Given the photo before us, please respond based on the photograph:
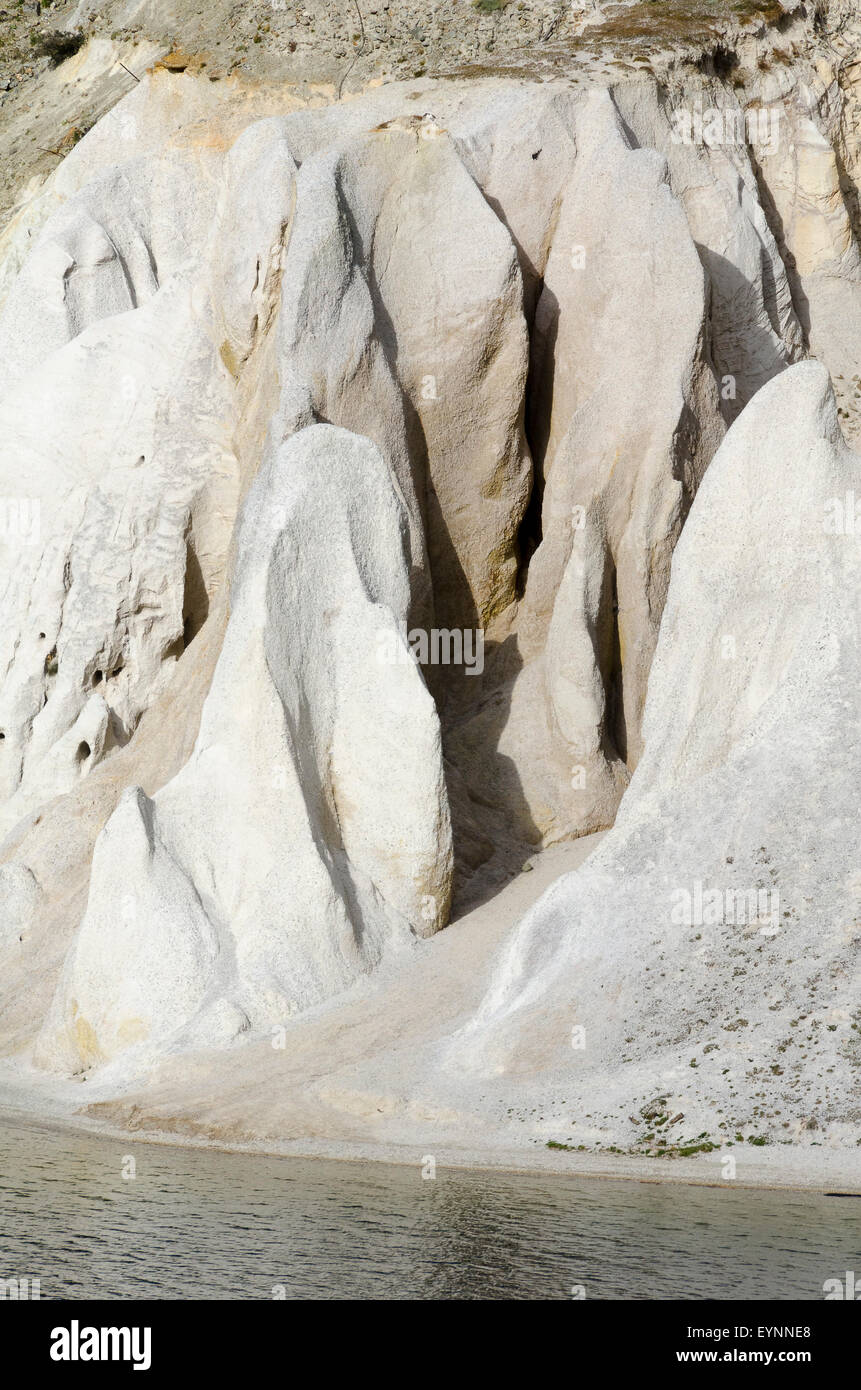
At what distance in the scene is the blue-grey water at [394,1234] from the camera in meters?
11.7

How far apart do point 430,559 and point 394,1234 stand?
14.1 meters

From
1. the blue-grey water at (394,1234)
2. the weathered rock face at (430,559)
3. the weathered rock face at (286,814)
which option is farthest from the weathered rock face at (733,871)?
the weathered rock face at (286,814)

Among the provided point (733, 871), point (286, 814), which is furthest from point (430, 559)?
point (733, 871)

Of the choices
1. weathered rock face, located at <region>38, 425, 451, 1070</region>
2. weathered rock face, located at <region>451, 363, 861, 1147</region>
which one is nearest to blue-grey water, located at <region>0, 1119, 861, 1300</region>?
weathered rock face, located at <region>451, 363, 861, 1147</region>

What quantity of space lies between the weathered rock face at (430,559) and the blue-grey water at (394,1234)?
2547 millimetres

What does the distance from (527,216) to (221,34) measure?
13325 mm

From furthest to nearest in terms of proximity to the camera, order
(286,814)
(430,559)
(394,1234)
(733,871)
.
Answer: (430,559) < (286,814) < (733,871) < (394,1234)

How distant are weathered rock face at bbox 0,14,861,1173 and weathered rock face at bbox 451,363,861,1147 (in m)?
0.06

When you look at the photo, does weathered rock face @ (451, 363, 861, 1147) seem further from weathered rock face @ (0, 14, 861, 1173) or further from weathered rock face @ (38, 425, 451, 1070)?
weathered rock face @ (38, 425, 451, 1070)

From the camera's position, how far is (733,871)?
59.9 ft

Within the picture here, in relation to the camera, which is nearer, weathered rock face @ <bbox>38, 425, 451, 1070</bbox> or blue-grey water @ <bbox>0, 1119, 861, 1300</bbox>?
blue-grey water @ <bbox>0, 1119, 861, 1300</bbox>

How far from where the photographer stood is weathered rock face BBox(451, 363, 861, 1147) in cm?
1656

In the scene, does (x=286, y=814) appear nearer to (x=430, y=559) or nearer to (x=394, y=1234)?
(x=430, y=559)

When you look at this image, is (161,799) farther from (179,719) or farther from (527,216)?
(527,216)
